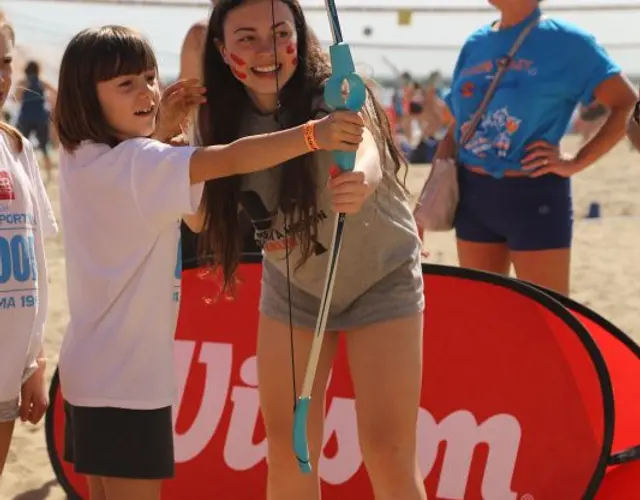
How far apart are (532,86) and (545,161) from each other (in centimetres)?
27

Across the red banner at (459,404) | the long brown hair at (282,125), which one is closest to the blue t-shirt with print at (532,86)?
the red banner at (459,404)

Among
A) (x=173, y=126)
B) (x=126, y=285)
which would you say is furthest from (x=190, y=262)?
(x=126, y=285)

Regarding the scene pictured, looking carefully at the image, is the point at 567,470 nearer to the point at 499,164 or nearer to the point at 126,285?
the point at 499,164

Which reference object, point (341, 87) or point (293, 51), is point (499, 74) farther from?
point (341, 87)

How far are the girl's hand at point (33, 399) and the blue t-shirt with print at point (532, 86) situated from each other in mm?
1880

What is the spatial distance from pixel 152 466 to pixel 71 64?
2.99 ft

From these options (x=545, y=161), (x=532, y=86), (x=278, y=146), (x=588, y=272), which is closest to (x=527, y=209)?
(x=545, y=161)

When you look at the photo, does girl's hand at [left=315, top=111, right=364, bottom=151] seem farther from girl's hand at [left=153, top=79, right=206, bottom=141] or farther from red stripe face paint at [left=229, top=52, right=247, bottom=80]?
girl's hand at [left=153, top=79, right=206, bottom=141]

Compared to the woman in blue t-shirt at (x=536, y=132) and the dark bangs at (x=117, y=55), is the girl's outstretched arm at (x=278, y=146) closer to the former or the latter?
the dark bangs at (x=117, y=55)

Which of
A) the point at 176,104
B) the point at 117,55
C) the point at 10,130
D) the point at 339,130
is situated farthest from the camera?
the point at 176,104

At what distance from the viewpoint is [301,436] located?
2445 millimetres

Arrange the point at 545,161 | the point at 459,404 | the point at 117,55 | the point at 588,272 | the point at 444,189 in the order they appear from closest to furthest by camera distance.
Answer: the point at 117,55
the point at 459,404
the point at 545,161
the point at 444,189
the point at 588,272

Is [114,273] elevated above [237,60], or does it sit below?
below

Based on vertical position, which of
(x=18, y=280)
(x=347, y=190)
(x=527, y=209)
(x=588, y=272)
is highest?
(x=347, y=190)
